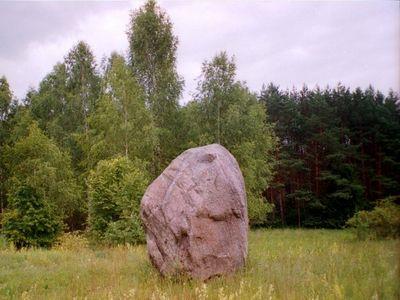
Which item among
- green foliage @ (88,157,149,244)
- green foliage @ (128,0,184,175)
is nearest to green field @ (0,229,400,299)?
green foliage @ (88,157,149,244)

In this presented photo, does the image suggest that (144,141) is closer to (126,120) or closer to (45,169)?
(126,120)

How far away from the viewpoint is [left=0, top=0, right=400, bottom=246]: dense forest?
63.0 feet

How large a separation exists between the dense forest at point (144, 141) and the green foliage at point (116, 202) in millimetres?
50

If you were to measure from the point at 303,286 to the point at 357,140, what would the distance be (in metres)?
31.1

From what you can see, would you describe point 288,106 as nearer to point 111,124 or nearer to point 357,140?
point 357,140

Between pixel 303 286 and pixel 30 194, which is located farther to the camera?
pixel 30 194

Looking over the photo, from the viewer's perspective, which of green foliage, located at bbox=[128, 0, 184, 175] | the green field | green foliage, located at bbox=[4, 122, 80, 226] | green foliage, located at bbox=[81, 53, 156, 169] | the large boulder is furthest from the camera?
green foliage, located at bbox=[128, 0, 184, 175]

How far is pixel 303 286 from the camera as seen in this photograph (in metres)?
6.89

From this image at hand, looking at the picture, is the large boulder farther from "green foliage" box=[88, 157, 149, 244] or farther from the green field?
"green foliage" box=[88, 157, 149, 244]

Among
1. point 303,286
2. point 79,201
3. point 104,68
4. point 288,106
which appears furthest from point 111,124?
point 288,106

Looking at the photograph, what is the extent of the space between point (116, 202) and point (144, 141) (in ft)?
22.2

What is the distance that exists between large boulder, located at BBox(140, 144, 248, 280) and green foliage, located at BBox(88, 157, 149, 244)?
8255 millimetres

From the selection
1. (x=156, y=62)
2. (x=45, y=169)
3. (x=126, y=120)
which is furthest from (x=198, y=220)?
(x=156, y=62)

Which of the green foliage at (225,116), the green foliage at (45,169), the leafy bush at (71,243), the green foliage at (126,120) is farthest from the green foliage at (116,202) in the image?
the green foliage at (225,116)
